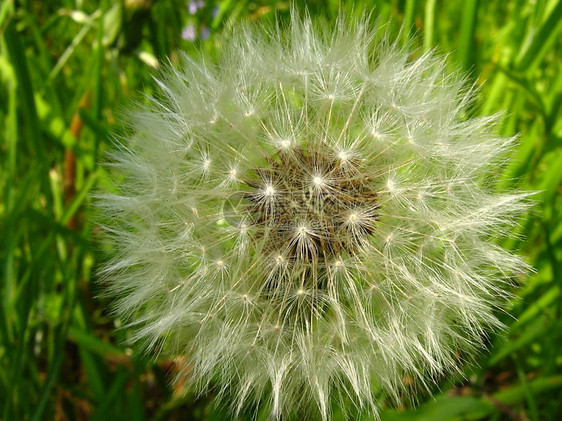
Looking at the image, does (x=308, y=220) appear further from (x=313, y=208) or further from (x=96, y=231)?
(x=96, y=231)

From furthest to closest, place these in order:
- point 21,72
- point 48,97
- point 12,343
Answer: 1. point 48,97
2. point 12,343
3. point 21,72

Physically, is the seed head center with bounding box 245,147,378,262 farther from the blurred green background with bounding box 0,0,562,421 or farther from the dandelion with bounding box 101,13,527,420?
the blurred green background with bounding box 0,0,562,421

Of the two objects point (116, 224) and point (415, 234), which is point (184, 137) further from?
point (415, 234)

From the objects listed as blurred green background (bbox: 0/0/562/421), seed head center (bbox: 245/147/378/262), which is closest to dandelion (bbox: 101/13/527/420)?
seed head center (bbox: 245/147/378/262)

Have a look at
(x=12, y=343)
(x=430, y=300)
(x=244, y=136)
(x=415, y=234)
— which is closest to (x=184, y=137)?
(x=244, y=136)

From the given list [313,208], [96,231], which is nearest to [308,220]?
[313,208]

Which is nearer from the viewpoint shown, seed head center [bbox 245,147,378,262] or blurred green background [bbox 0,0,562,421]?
seed head center [bbox 245,147,378,262]
